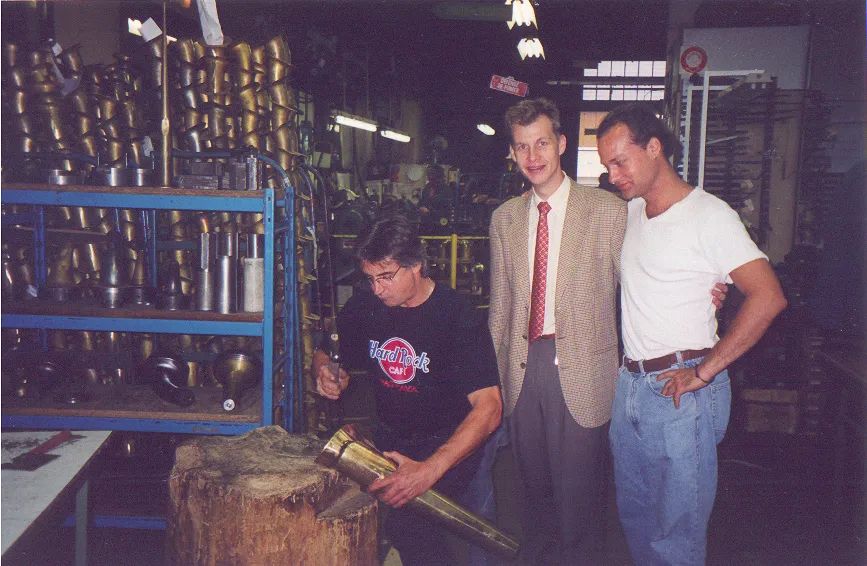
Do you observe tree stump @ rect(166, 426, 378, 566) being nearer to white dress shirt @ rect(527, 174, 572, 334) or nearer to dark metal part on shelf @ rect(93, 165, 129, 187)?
white dress shirt @ rect(527, 174, 572, 334)

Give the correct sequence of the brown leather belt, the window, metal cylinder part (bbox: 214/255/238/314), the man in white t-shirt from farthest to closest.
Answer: the window, metal cylinder part (bbox: 214/255/238/314), the brown leather belt, the man in white t-shirt

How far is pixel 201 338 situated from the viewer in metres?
4.89

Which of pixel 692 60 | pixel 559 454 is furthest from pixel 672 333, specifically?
pixel 692 60

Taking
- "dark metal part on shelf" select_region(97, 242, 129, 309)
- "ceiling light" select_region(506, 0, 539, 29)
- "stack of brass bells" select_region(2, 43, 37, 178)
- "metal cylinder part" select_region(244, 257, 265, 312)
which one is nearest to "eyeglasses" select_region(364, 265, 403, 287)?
"metal cylinder part" select_region(244, 257, 265, 312)

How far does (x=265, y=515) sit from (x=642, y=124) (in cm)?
192

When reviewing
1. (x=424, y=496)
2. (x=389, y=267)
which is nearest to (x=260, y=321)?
(x=389, y=267)

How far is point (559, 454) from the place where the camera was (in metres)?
2.72

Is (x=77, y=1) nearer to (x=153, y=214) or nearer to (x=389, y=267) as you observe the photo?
(x=153, y=214)

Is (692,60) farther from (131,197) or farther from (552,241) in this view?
(131,197)

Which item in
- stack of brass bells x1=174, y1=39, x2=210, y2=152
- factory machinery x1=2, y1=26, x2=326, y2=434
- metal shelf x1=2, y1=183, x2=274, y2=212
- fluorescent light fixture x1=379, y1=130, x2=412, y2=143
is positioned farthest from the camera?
fluorescent light fixture x1=379, y1=130, x2=412, y2=143

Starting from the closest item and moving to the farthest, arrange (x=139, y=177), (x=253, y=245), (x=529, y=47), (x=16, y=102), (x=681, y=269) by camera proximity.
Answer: (x=681, y=269), (x=139, y=177), (x=253, y=245), (x=16, y=102), (x=529, y=47)

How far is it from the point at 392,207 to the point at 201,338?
648 cm

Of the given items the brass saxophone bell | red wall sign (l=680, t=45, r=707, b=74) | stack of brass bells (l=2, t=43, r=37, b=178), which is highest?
red wall sign (l=680, t=45, r=707, b=74)

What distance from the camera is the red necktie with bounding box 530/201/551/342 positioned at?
2.77m
